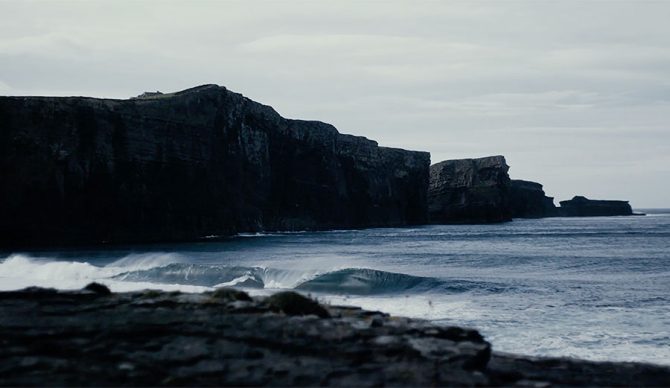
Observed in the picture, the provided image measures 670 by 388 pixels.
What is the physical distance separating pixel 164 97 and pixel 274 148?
2556 centimetres

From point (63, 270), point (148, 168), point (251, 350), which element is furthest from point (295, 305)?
point (148, 168)

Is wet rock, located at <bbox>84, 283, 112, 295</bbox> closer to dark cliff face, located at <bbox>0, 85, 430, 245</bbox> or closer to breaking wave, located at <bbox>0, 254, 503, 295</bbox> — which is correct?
breaking wave, located at <bbox>0, 254, 503, 295</bbox>

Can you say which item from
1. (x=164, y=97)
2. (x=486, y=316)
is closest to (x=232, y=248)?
(x=164, y=97)

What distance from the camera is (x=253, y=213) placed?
9675cm

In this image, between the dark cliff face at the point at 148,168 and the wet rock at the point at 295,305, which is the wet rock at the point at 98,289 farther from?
the dark cliff face at the point at 148,168

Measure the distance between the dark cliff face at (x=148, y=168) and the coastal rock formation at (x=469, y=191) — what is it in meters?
56.1

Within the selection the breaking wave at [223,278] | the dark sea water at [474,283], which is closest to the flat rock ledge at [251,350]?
the dark sea water at [474,283]

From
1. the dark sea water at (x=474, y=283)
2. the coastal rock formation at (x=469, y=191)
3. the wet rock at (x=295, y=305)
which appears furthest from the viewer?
the coastal rock formation at (x=469, y=191)

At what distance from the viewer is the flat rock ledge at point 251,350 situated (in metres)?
9.02

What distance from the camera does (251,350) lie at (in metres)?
10.0

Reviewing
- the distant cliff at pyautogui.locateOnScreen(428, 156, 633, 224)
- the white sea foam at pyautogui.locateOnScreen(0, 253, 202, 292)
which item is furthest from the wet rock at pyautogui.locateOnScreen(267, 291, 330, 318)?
the distant cliff at pyautogui.locateOnScreen(428, 156, 633, 224)

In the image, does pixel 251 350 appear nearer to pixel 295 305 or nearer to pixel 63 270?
pixel 295 305

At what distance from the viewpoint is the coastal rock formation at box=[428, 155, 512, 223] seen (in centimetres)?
15450

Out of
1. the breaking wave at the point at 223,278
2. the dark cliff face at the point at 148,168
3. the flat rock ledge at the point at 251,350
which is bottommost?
the breaking wave at the point at 223,278
